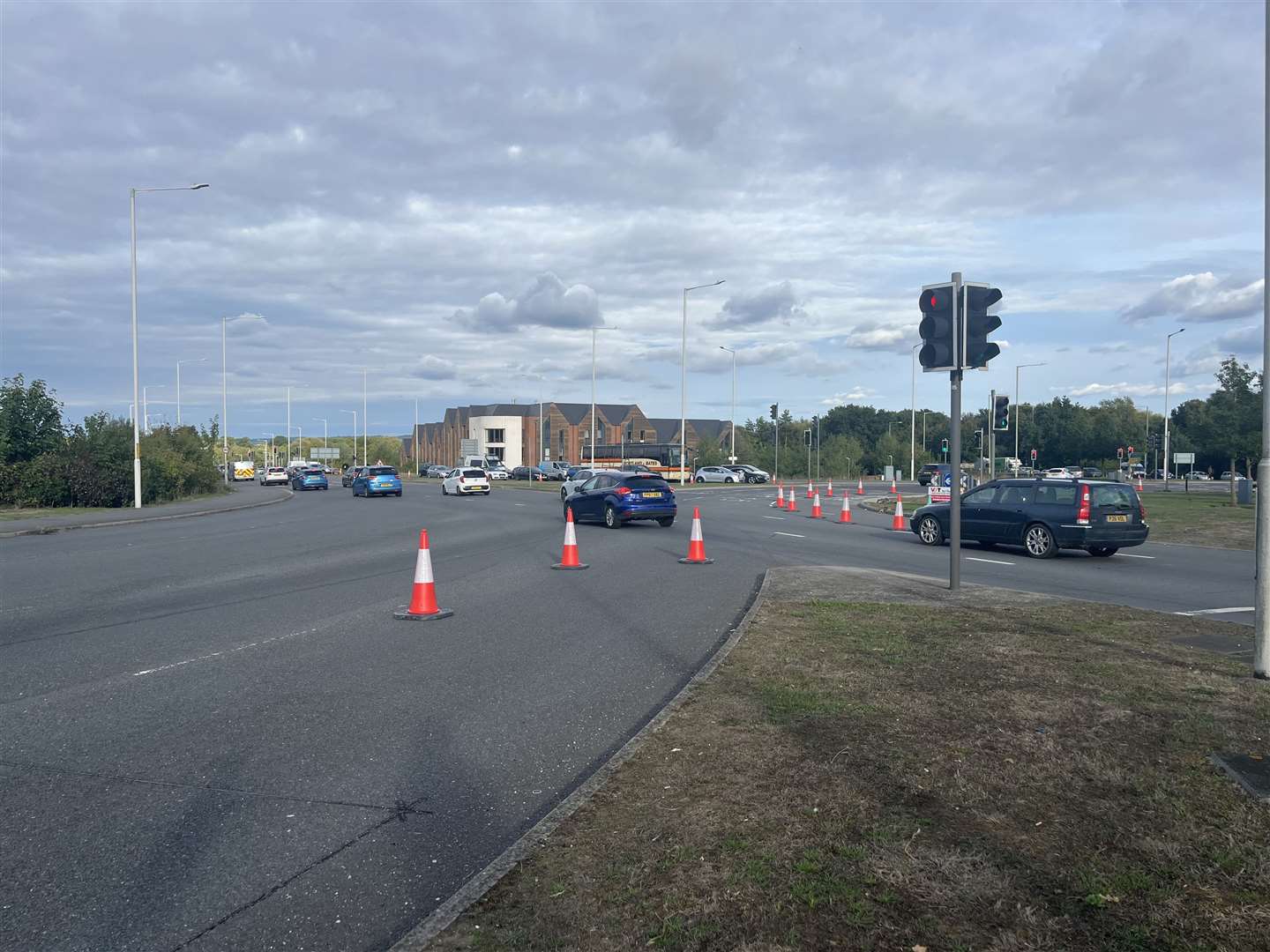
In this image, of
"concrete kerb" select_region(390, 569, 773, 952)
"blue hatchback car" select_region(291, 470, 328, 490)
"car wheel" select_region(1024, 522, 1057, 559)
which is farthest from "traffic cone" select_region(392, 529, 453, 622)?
"blue hatchback car" select_region(291, 470, 328, 490)

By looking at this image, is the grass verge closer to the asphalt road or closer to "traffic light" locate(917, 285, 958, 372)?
the asphalt road

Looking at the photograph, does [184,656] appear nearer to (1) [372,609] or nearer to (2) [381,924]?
(1) [372,609]

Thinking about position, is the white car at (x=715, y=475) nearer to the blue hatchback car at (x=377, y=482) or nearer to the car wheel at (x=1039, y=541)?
the blue hatchback car at (x=377, y=482)

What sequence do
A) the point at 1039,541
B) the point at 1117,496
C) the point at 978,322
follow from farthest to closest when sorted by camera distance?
1. the point at 1039,541
2. the point at 1117,496
3. the point at 978,322

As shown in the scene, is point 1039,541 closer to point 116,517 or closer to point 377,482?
point 116,517

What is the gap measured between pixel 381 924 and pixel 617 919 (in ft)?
2.83

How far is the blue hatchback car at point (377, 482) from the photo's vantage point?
153ft

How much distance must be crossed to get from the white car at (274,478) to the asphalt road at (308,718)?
62217 millimetres

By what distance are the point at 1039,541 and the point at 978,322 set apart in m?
8.34

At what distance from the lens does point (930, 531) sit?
65.9 feet

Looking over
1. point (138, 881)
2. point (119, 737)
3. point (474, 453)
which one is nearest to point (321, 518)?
point (119, 737)

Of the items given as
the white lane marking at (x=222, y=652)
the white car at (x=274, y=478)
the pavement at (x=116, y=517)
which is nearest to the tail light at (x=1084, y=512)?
the white lane marking at (x=222, y=652)

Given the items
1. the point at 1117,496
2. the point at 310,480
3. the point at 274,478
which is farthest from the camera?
the point at 274,478

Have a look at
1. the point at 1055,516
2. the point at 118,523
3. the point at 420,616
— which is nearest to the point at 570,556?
the point at 420,616
